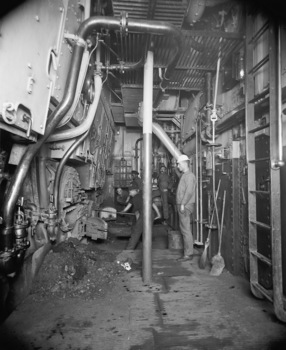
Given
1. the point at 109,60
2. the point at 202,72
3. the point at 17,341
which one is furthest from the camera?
the point at 202,72

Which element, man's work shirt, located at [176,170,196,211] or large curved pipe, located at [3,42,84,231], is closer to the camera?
large curved pipe, located at [3,42,84,231]

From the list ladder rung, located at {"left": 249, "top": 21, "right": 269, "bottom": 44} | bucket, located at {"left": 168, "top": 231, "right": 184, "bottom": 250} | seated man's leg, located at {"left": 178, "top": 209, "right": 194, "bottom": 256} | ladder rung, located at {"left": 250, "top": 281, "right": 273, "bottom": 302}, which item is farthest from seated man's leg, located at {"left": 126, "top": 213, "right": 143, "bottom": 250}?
ladder rung, located at {"left": 249, "top": 21, "right": 269, "bottom": 44}

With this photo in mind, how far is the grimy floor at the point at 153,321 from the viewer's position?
1953 millimetres

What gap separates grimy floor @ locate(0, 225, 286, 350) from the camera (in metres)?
1.95

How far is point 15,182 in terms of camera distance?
2162 millimetres

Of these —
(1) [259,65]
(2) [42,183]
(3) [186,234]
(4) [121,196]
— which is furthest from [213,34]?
(4) [121,196]

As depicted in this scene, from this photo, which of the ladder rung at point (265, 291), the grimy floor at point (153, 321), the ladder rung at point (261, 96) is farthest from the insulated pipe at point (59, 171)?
the ladder rung at point (265, 291)

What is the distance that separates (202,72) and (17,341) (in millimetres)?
4814

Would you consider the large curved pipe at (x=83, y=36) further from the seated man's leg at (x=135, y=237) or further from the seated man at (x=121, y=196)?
the seated man at (x=121, y=196)

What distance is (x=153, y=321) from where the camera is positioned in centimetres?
228

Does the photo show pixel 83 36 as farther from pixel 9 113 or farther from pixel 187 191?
pixel 187 191

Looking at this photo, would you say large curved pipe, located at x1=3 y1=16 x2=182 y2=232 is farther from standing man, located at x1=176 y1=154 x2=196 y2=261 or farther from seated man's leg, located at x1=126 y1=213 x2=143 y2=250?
seated man's leg, located at x1=126 y1=213 x2=143 y2=250

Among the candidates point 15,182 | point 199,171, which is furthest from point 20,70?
point 199,171

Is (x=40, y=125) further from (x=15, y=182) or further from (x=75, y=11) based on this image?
(x=75, y=11)
